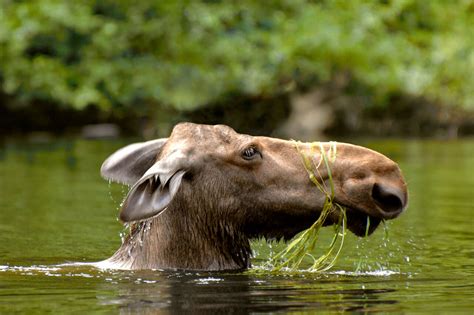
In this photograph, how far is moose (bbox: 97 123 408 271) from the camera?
8.51 meters

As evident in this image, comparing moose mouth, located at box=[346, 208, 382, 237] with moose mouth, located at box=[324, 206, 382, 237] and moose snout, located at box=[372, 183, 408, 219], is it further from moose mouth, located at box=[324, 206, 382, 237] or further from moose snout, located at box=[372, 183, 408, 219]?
moose snout, located at box=[372, 183, 408, 219]

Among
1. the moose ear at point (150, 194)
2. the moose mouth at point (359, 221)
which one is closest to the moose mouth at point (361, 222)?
the moose mouth at point (359, 221)

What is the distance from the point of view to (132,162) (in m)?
9.46

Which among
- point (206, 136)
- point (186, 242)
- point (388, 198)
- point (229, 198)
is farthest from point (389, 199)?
point (186, 242)

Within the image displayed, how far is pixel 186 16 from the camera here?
1359 inches

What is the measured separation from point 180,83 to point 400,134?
751 cm

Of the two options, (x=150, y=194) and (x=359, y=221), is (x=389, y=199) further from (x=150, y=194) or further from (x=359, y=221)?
(x=150, y=194)


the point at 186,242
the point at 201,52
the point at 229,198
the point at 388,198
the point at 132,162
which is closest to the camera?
the point at 388,198

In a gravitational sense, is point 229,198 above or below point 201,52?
below

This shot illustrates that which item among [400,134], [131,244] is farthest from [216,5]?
[131,244]

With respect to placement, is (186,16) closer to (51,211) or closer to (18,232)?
(51,211)

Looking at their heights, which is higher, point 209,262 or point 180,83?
point 180,83

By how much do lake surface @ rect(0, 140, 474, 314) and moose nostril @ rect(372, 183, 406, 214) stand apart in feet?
1.52

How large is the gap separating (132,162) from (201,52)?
24770 mm
